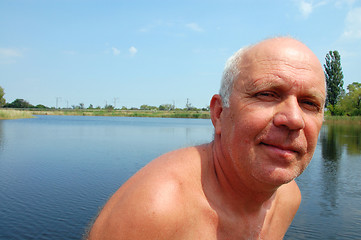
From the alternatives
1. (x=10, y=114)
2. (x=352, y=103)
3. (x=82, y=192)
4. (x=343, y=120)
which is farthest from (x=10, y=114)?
(x=352, y=103)

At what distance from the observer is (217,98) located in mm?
1767

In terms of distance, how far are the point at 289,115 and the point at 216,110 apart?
1.46 feet

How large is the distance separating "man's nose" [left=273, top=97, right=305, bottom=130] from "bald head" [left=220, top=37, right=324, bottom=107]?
0.20 meters

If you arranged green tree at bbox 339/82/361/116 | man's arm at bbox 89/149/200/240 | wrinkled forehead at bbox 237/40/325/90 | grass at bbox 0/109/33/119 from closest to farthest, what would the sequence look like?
man's arm at bbox 89/149/200/240 < wrinkled forehead at bbox 237/40/325/90 < grass at bbox 0/109/33/119 < green tree at bbox 339/82/361/116

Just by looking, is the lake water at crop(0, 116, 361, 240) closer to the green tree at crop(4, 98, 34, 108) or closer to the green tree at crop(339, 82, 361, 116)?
the green tree at crop(339, 82, 361, 116)

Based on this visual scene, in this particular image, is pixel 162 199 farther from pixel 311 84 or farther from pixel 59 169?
pixel 59 169

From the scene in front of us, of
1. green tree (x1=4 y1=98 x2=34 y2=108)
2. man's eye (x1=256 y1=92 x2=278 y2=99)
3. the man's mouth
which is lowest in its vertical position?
the man's mouth

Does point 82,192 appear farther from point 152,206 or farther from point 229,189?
point 152,206

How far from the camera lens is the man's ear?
1730 millimetres

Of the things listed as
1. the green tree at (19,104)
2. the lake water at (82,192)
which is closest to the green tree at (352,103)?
the lake water at (82,192)

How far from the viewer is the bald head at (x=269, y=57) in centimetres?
156

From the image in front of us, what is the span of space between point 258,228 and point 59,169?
12452 millimetres

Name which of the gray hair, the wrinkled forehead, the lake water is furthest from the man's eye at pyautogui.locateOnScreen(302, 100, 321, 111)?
the lake water

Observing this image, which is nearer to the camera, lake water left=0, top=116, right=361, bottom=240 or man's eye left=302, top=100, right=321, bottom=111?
man's eye left=302, top=100, right=321, bottom=111
